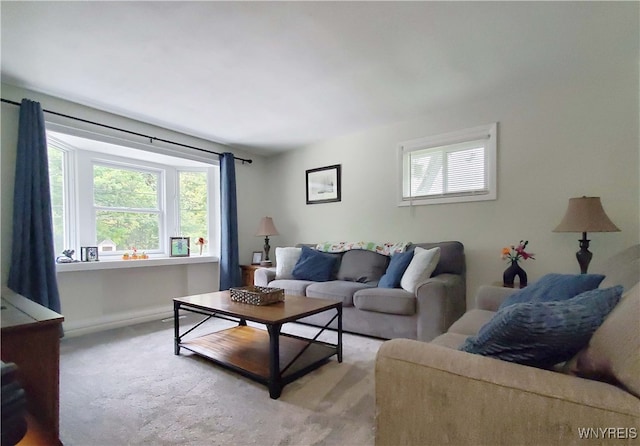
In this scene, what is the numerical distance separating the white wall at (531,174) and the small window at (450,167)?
8 centimetres

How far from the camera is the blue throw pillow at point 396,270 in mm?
3049

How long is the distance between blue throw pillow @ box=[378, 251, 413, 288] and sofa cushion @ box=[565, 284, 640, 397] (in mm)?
2111

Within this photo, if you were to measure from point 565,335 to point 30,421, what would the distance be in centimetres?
187

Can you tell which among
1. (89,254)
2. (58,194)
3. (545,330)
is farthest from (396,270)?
(58,194)

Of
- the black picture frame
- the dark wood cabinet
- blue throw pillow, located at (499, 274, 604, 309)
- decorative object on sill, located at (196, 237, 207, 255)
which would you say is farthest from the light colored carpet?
the black picture frame

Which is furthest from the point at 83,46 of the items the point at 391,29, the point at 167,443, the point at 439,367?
the point at 439,367

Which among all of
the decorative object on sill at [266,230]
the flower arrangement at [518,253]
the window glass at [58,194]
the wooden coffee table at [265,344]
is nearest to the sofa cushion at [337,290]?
the wooden coffee table at [265,344]

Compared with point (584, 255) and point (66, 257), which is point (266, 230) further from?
point (584, 255)

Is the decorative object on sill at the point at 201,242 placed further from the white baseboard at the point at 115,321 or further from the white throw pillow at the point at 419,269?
the white throw pillow at the point at 419,269

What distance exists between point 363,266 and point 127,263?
259 cm

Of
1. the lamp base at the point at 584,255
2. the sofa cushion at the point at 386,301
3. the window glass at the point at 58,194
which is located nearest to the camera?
the lamp base at the point at 584,255

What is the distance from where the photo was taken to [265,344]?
2566mm

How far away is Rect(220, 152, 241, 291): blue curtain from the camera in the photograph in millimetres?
4292

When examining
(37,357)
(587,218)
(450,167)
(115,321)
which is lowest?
(115,321)
